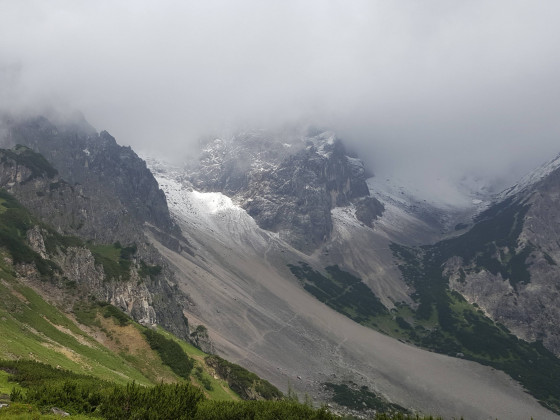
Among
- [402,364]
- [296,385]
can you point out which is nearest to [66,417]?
[296,385]

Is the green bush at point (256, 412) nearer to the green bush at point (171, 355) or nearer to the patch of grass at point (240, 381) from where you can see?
the green bush at point (171, 355)

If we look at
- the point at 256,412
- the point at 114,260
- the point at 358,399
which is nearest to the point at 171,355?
the point at 256,412

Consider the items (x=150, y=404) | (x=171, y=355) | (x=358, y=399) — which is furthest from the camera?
(x=358, y=399)

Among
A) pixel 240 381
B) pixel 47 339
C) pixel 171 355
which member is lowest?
pixel 240 381

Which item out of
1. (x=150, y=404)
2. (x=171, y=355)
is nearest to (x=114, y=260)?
(x=171, y=355)

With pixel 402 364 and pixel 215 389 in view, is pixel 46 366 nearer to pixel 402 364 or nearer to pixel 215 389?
pixel 215 389

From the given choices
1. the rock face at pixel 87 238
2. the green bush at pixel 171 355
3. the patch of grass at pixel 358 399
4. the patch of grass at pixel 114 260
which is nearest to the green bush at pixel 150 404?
the green bush at pixel 171 355

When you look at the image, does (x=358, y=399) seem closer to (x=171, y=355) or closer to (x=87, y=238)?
(x=171, y=355)

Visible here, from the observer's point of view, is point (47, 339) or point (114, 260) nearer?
point (47, 339)

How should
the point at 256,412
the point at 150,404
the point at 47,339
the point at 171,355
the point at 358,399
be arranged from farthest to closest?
the point at 358,399
the point at 171,355
the point at 47,339
the point at 256,412
the point at 150,404

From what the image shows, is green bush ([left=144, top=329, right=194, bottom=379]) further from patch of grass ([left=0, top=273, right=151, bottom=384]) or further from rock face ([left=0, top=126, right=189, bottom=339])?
rock face ([left=0, top=126, right=189, bottom=339])

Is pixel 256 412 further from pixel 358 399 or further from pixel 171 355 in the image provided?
pixel 358 399

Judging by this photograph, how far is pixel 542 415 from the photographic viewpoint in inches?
6260

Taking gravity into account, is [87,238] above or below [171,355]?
above
